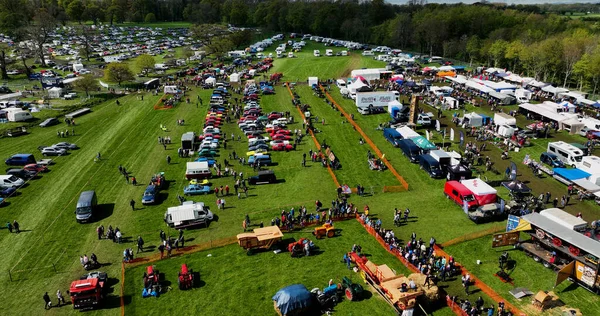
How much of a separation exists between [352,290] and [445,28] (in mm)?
106795

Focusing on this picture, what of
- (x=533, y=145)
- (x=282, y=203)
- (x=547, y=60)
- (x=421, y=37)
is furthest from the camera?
(x=421, y=37)

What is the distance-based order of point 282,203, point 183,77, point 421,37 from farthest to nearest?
point 421,37, point 183,77, point 282,203

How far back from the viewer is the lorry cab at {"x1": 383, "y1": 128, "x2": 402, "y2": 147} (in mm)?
50625

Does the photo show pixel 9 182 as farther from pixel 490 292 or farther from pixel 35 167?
pixel 490 292

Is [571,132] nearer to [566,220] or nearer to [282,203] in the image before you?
[566,220]

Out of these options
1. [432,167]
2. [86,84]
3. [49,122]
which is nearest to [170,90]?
[86,84]

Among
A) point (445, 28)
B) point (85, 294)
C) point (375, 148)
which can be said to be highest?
point (445, 28)

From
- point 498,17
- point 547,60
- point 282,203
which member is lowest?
point 282,203

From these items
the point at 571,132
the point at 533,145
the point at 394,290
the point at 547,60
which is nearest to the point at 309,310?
the point at 394,290

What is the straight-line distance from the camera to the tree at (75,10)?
609 ft

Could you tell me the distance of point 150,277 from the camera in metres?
26.4

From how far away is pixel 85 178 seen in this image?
4416cm

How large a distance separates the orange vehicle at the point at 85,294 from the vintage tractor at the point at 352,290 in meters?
15.1

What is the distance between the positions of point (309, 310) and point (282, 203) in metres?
15.4
